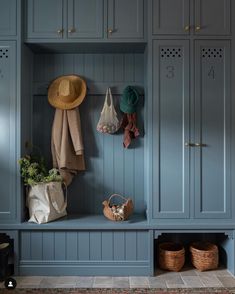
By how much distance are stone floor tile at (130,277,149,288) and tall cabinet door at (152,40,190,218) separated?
533 mm

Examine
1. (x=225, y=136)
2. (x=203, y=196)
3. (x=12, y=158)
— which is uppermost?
(x=225, y=136)

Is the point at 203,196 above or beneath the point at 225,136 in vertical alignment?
beneath

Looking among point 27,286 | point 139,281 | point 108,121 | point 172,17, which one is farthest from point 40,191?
point 172,17

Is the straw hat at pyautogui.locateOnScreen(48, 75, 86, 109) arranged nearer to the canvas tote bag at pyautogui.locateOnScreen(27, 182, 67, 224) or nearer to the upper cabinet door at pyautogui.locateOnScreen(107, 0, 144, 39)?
the upper cabinet door at pyautogui.locateOnScreen(107, 0, 144, 39)

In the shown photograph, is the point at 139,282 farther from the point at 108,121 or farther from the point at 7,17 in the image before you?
the point at 7,17

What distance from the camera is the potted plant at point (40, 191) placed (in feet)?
8.03

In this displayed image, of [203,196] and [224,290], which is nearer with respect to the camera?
[224,290]

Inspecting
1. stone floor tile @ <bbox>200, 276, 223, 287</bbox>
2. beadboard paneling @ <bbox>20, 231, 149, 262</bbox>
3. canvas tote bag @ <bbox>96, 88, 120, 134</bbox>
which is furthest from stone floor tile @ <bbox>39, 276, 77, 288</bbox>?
canvas tote bag @ <bbox>96, 88, 120, 134</bbox>

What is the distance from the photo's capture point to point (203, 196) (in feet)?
8.07

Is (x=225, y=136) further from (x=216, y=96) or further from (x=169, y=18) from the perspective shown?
(x=169, y=18)

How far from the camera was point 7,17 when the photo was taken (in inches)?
97.1

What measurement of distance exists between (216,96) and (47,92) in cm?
156

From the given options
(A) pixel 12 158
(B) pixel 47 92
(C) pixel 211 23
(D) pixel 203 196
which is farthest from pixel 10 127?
(C) pixel 211 23

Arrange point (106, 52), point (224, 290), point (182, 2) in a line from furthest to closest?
point (106, 52)
point (182, 2)
point (224, 290)
